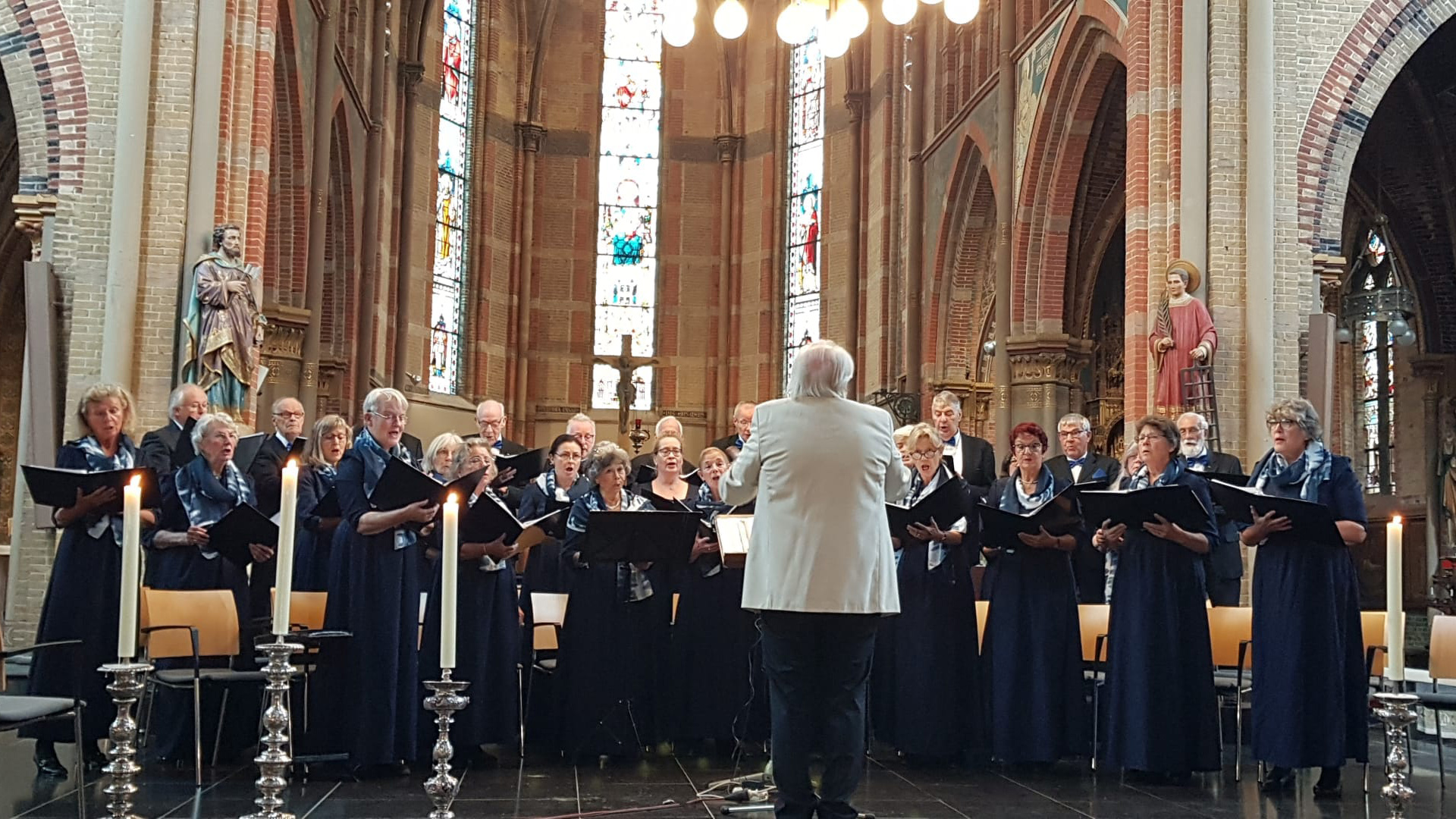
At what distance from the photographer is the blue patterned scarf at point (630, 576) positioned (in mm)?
7781

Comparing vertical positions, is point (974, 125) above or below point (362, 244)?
above

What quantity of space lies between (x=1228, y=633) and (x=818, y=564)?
3585 mm

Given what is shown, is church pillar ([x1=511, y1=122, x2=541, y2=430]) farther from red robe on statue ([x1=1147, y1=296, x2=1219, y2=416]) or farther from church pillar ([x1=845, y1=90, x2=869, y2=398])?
red robe on statue ([x1=1147, y1=296, x2=1219, y2=416])

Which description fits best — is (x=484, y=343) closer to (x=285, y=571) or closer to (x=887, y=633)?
(x=887, y=633)

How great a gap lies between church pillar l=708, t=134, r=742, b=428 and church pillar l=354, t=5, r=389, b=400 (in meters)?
7.08

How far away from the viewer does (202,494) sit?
285 inches

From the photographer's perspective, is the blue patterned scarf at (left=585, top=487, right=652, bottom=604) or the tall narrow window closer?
the blue patterned scarf at (left=585, top=487, right=652, bottom=604)

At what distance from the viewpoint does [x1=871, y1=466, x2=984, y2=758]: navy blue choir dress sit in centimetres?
764

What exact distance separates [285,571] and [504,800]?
2.29m

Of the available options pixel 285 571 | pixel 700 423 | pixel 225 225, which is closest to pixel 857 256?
pixel 700 423

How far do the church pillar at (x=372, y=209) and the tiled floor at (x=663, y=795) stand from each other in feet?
44.1

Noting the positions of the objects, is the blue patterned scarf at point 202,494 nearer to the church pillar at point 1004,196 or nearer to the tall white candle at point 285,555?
the tall white candle at point 285,555

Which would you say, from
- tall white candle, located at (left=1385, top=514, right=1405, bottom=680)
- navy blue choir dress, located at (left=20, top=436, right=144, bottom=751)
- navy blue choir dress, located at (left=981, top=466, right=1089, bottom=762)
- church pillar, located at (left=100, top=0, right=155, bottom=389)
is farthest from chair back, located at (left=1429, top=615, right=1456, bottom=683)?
church pillar, located at (left=100, top=0, right=155, bottom=389)

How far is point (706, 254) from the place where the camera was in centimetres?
2752
